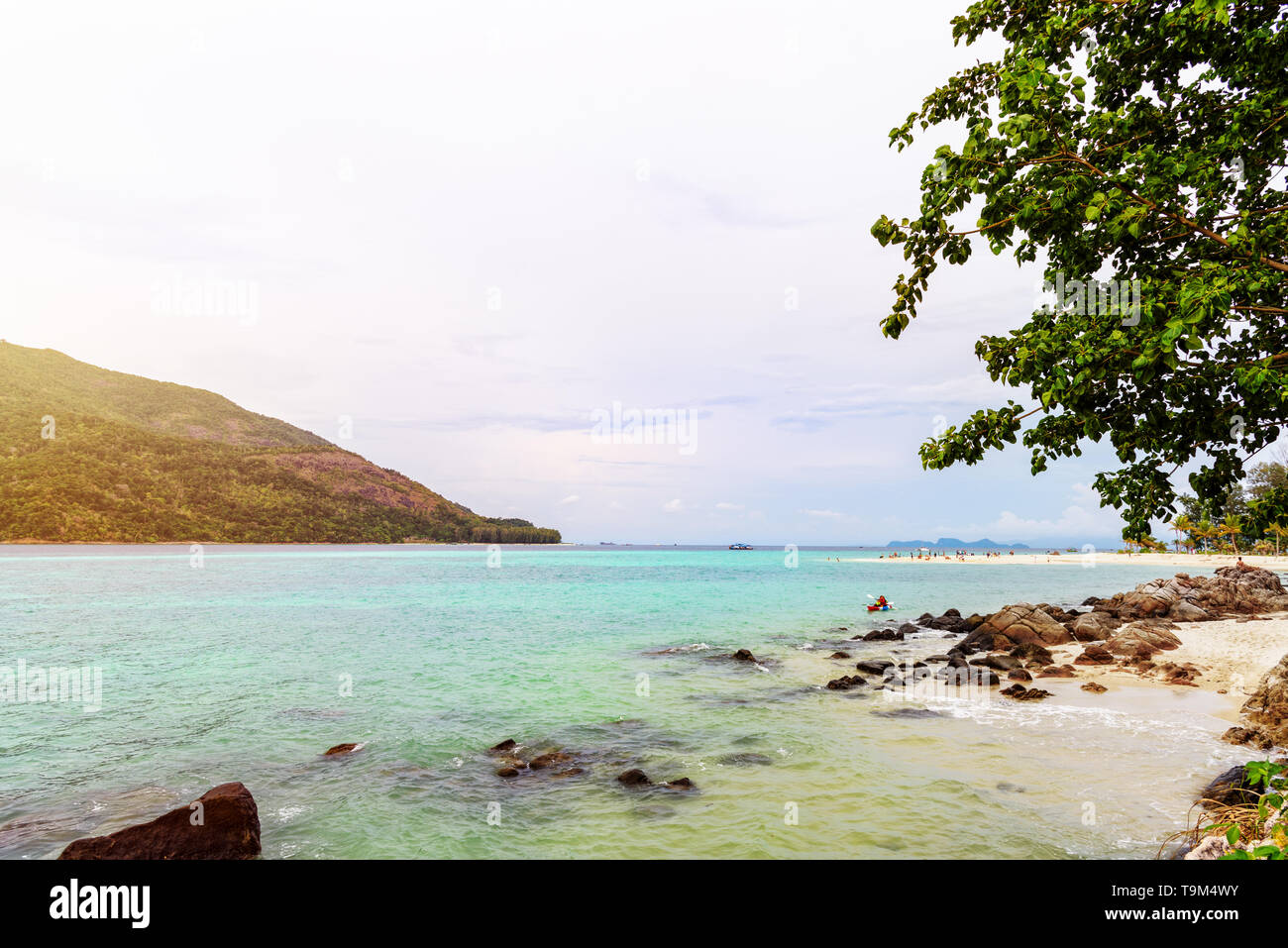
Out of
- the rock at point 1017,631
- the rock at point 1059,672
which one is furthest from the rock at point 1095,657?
the rock at point 1017,631

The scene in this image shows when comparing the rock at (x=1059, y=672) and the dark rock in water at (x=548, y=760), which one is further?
the rock at (x=1059, y=672)

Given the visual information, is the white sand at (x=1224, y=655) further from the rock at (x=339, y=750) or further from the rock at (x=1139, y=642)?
the rock at (x=339, y=750)

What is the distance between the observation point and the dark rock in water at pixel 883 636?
32.0m

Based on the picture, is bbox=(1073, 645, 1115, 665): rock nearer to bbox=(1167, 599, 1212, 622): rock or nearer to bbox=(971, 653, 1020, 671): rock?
bbox=(971, 653, 1020, 671): rock

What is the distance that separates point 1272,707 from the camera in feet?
46.8

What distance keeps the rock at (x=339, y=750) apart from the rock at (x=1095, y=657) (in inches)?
1002

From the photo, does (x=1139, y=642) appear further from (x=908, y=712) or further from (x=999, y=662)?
(x=908, y=712)

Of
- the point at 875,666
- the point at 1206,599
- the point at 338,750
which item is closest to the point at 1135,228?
the point at 338,750

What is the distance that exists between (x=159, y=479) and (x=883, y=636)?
14629cm

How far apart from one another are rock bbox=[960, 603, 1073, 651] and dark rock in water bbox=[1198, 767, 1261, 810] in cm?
1594

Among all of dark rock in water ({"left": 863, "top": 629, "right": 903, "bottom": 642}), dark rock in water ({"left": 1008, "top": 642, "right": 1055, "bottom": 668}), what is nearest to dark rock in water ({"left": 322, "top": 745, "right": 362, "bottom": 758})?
dark rock in water ({"left": 1008, "top": 642, "right": 1055, "bottom": 668})

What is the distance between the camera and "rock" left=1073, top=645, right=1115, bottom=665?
23297 mm

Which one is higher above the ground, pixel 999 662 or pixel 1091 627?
pixel 1091 627
